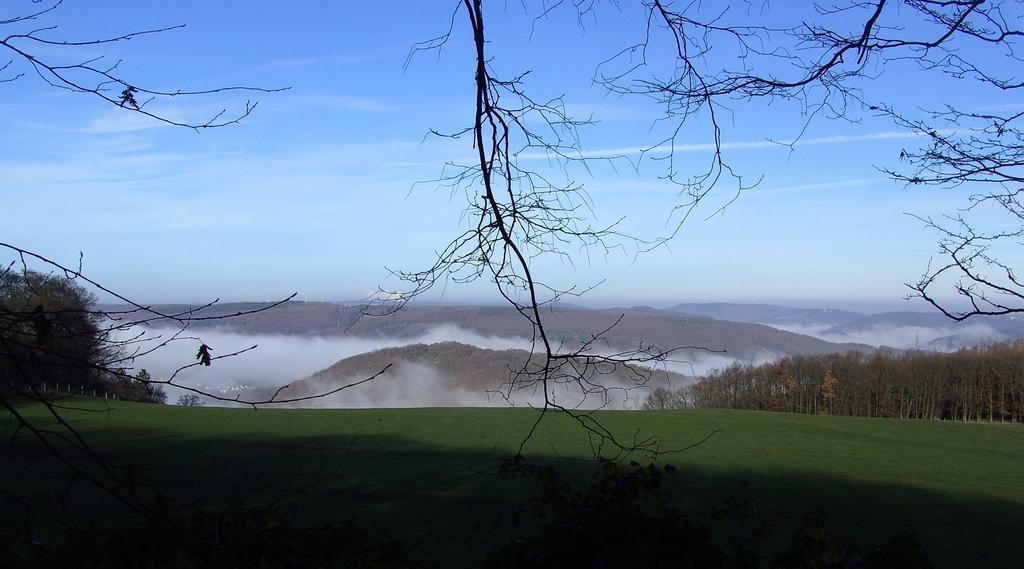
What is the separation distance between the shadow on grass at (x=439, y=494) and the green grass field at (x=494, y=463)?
35mm

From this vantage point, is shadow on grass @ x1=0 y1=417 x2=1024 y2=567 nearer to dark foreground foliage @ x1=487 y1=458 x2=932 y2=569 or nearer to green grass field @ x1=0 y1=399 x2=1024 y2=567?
green grass field @ x1=0 y1=399 x2=1024 y2=567

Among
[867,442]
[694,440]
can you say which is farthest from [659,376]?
[867,442]

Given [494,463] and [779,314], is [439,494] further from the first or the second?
[779,314]

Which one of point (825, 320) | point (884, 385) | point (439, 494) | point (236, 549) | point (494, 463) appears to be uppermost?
point (825, 320)

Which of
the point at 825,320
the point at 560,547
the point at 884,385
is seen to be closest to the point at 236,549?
the point at 560,547

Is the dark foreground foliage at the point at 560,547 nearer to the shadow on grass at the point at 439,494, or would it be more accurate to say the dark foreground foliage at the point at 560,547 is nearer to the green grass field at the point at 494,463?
the green grass field at the point at 494,463

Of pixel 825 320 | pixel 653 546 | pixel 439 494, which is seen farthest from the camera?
pixel 825 320

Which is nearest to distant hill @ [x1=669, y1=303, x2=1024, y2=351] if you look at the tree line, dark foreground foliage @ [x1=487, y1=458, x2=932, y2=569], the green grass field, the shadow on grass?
the tree line

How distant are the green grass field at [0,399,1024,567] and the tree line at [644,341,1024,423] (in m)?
3.56

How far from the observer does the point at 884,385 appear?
2380 cm

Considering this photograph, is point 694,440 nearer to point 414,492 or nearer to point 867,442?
point 867,442

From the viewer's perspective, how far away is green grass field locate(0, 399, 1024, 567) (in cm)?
771

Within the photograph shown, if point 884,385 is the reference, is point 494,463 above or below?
below

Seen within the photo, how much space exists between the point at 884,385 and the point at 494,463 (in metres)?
17.3
